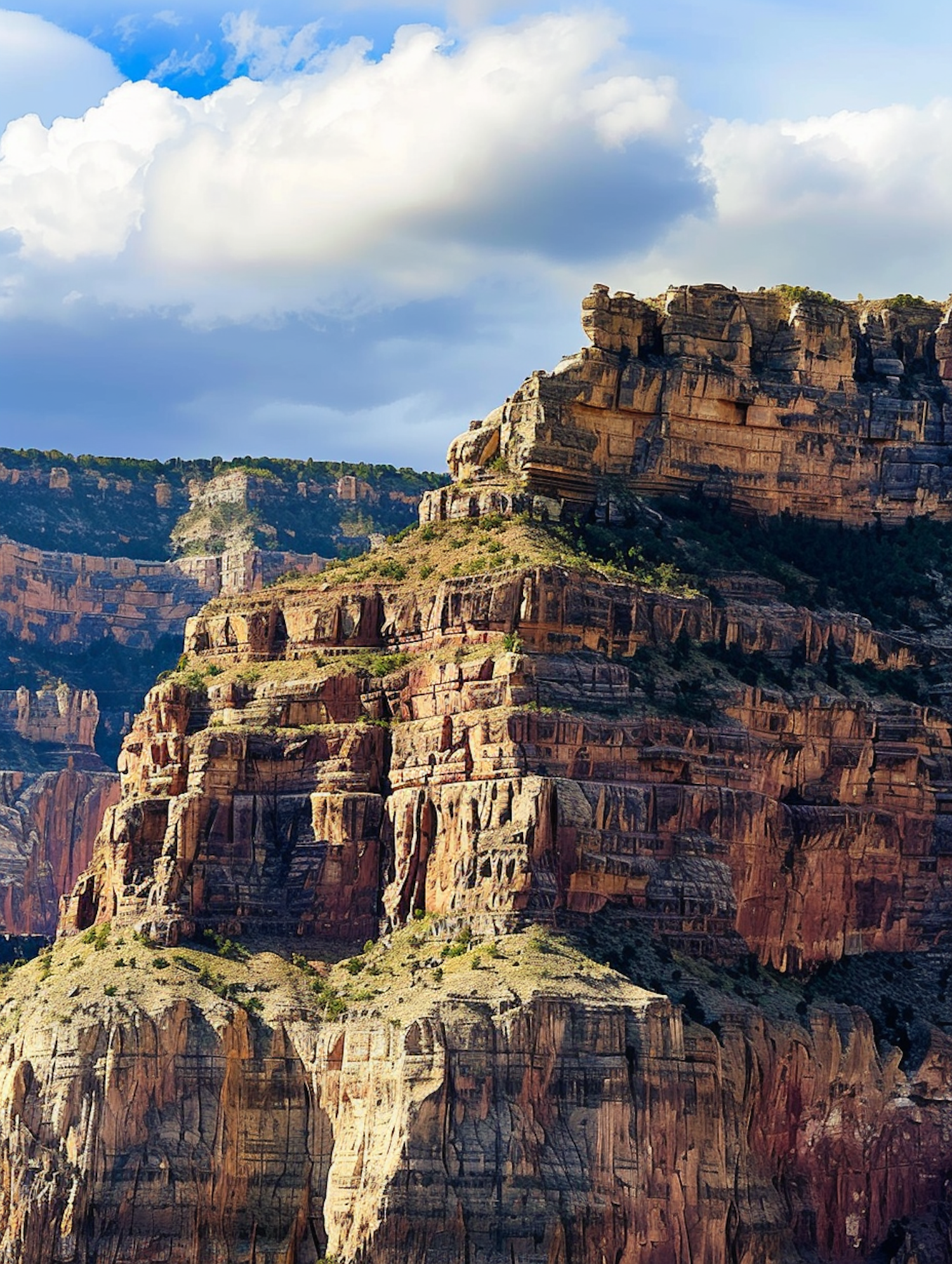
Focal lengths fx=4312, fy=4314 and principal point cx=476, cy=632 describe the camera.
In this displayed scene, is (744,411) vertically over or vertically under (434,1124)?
over

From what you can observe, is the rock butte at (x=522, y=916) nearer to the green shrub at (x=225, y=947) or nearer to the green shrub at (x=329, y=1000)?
the green shrub at (x=329, y=1000)

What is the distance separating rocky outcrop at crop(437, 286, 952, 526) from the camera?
6654 inches

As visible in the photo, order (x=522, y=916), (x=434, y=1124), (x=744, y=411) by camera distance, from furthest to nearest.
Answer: (x=744, y=411) → (x=522, y=916) → (x=434, y=1124)

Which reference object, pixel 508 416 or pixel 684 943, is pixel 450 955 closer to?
pixel 684 943

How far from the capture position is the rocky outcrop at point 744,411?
16900cm

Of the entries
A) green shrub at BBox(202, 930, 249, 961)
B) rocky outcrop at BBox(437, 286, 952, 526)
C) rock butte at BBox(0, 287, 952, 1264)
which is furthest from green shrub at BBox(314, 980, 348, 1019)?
rocky outcrop at BBox(437, 286, 952, 526)

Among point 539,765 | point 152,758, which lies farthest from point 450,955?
point 152,758

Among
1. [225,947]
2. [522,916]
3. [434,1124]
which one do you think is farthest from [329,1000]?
[434,1124]

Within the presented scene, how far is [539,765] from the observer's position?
15100cm

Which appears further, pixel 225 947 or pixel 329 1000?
pixel 225 947

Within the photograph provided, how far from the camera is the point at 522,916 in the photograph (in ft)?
487

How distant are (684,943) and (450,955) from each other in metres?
8.73

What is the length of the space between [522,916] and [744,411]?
108 ft

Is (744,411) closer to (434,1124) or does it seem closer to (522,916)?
(522,916)
